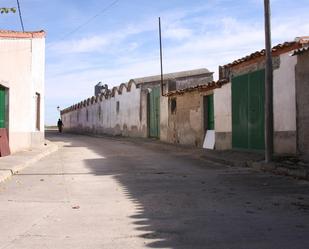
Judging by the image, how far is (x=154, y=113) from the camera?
32.8 m

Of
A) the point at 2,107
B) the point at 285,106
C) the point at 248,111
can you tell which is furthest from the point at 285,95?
the point at 2,107

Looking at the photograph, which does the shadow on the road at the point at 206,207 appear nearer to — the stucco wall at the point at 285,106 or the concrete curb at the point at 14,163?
the stucco wall at the point at 285,106

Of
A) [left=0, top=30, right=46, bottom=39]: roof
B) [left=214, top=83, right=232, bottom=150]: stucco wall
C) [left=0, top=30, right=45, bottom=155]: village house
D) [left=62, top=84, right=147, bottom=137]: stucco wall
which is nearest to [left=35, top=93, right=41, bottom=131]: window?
[left=0, top=30, right=45, bottom=155]: village house

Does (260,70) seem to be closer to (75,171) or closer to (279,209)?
(75,171)

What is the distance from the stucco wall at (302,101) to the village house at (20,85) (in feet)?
34.1

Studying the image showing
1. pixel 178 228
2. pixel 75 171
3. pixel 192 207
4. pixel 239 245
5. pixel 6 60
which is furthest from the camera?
pixel 6 60

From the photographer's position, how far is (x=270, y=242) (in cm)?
604

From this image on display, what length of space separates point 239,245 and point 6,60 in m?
15.9

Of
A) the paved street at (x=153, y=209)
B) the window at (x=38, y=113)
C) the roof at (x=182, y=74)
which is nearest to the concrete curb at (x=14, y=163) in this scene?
the paved street at (x=153, y=209)

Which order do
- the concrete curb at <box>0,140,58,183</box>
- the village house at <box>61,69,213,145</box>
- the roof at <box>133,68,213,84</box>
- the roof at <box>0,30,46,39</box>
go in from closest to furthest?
the concrete curb at <box>0,140,58,183</box> → the roof at <box>0,30,46,39</box> → the village house at <box>61,69,213,145</box> → the roof at <box>133,68,213,84</box>

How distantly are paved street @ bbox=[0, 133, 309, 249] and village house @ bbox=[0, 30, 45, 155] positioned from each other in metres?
6.30

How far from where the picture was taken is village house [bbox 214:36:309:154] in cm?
1430

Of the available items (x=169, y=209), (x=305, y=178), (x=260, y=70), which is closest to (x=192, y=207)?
(x=169, y=209)

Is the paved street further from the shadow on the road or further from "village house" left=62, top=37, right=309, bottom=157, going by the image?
"village house" left=62, top=37, right=309, bottom=157
